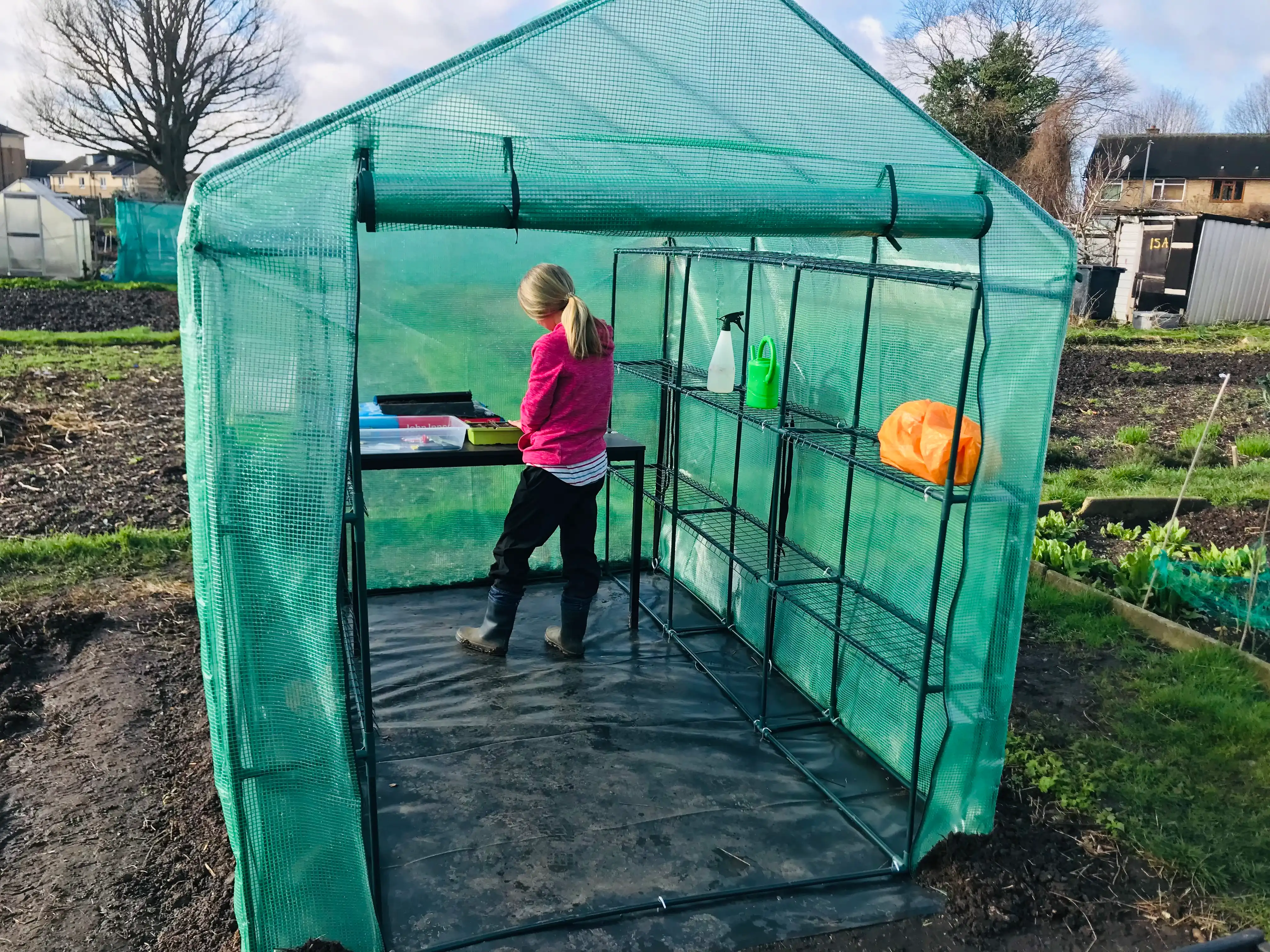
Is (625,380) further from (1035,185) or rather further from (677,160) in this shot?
(1035,185)

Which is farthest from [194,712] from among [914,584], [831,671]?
[914,584]

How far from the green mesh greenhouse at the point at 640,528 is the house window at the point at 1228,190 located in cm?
3878

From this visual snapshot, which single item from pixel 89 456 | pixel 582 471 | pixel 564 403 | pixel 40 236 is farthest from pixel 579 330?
pixel 40 236

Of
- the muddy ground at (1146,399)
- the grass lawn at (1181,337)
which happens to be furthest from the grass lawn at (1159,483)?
the grass lawn at (1181,337)

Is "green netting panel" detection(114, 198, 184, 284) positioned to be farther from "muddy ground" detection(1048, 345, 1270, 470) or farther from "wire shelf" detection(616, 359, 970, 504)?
"wire shelf" detection(616, 359, 970, 504)

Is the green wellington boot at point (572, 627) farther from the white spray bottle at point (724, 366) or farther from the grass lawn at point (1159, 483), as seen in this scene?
the grass lawn at point (1159, 483)

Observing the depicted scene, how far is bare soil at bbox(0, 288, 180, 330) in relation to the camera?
46.0ft

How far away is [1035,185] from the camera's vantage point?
78.5ft

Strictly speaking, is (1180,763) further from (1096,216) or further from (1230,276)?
(1096,216)

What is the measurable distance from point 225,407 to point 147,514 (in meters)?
4.24

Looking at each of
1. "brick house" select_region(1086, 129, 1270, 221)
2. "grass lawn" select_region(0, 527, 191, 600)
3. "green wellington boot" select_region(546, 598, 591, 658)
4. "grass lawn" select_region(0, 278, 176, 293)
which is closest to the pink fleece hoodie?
"green wellington boot" select_region(546, 598, 591, 658)

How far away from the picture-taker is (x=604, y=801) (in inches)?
131

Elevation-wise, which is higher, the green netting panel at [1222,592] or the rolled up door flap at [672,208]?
the rolled up door flap at [672,208]

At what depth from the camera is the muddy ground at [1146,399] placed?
323 inches
